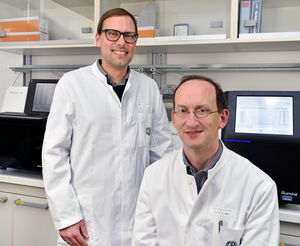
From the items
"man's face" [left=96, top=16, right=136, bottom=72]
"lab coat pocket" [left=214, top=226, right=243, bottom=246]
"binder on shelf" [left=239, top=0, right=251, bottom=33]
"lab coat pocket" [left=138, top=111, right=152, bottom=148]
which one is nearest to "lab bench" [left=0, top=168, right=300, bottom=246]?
"lab coat pocket" [left=138, top=111, right=152, bottom=148]

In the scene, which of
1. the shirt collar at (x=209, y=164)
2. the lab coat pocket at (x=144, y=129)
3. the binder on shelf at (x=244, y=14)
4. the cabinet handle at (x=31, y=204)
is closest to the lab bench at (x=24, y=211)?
the cabinet handle at (x=31, y=204)

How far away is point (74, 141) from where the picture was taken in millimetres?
1338

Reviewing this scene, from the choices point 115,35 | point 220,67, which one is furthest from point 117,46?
Result: point 220,67

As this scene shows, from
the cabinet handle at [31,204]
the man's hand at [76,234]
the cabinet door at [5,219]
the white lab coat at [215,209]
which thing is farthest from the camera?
the cabinet door at [5,219]

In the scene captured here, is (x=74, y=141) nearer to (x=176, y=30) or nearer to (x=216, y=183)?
(x=216, y=183)

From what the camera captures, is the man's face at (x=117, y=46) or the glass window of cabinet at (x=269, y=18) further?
the glass window of cabinet at (x=269, y=18)

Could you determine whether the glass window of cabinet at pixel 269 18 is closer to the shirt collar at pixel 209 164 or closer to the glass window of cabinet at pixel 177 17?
the glass window of cabinet at pixel 177 17

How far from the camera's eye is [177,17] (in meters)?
1.93

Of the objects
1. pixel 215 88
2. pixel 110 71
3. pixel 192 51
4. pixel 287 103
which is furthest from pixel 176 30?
pixel 215 88

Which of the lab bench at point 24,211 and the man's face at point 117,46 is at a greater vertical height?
the man's face at point 117,46

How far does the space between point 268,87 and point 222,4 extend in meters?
0.59

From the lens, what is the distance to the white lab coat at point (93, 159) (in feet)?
4.27

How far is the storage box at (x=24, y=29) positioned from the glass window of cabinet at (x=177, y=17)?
19.8 inches

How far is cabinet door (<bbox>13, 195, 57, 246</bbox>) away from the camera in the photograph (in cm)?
166
